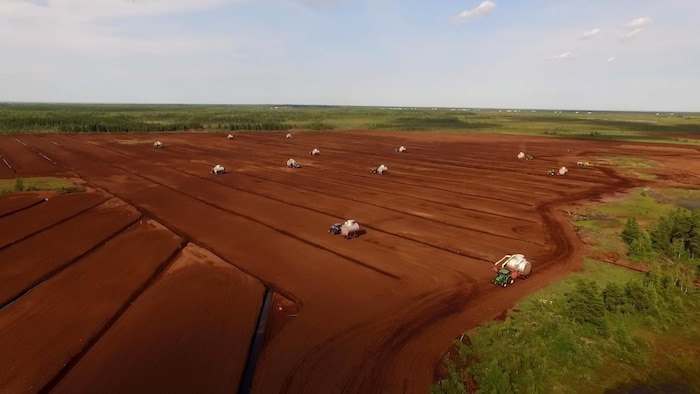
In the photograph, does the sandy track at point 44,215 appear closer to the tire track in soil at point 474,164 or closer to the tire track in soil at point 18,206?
the tire track in soil at point 18,206

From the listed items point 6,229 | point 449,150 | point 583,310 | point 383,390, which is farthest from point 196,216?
point 449,150

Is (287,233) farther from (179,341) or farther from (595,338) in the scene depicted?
(595,338)

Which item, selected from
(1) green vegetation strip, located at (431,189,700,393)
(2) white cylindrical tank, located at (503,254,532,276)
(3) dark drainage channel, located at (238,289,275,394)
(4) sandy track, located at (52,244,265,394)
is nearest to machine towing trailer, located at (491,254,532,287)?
(2) white cylindrical tank, located at (503,254,532,276)

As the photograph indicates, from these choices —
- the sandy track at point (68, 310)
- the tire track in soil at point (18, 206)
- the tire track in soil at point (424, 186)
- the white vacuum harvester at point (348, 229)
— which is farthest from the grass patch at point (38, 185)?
the white vacuum harvester at point (348, 229)

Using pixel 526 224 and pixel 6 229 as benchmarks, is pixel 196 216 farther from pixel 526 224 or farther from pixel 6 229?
pixel 526 224

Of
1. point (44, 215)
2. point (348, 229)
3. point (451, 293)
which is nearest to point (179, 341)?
point (451, 293)

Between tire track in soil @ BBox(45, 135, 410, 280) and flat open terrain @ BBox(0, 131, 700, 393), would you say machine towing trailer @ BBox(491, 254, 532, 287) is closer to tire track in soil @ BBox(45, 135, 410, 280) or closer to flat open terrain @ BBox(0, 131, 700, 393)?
flat open terrain @ BBox(0, 131, 700, 393)
